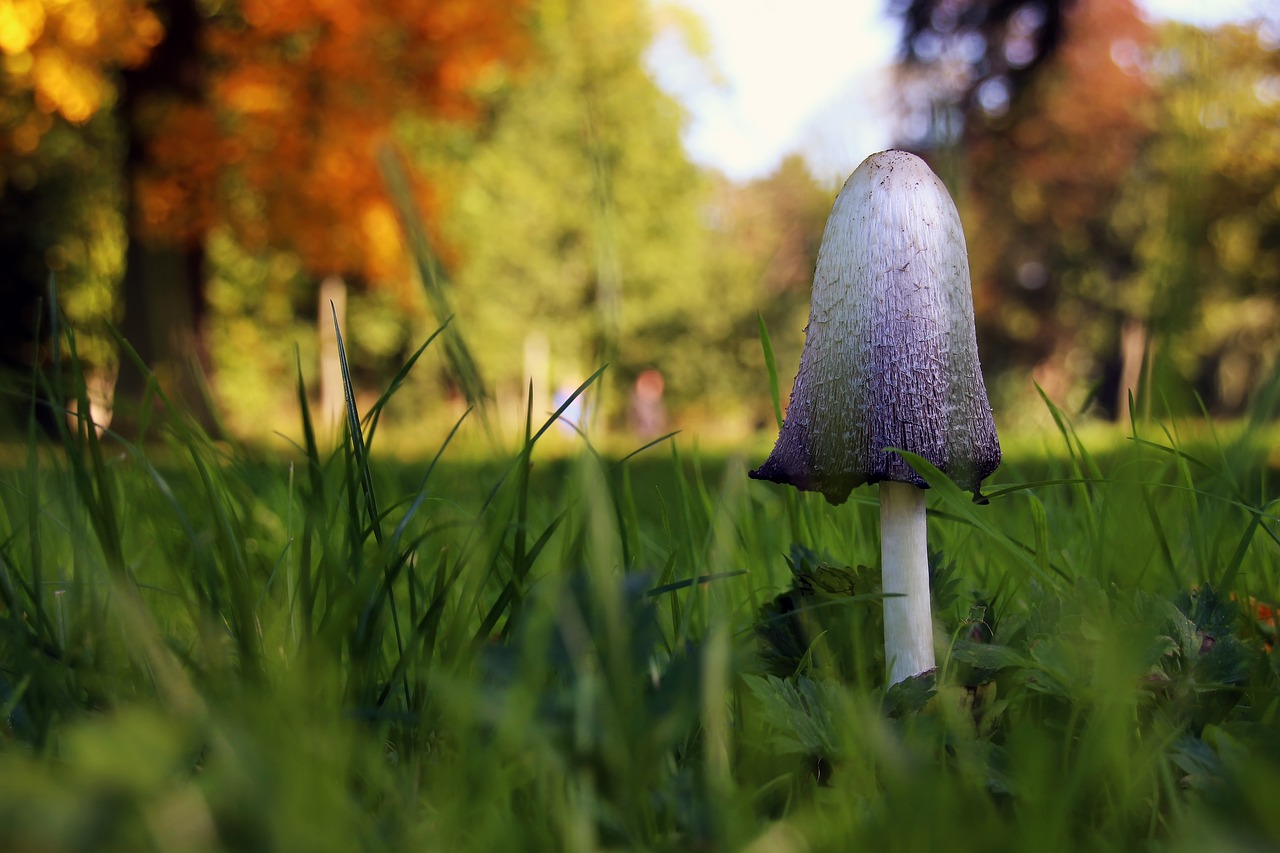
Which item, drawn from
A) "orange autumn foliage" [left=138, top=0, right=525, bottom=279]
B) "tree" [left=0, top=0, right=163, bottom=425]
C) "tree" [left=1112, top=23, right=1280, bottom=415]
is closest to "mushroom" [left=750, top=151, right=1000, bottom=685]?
"tree" [left=1112, top=23, right=1280, bottom=415]

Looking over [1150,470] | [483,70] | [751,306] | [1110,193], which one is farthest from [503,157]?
[1150,470]

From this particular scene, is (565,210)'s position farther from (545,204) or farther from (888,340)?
(888,340)

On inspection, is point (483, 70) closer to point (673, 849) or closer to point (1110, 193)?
point (673, 849)

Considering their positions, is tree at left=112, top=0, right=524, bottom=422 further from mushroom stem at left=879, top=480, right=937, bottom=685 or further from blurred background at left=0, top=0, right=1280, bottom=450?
mushroom stem at left=879, top=480, right=937, bottom=685

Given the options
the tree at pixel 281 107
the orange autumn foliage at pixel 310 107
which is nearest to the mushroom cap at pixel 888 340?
the orange autumn foliage at pixel 310 107

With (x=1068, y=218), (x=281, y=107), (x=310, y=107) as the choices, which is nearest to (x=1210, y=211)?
(x=1068, y=218)

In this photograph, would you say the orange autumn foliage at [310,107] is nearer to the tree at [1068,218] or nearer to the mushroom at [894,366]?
the mushroom at [894,366]
